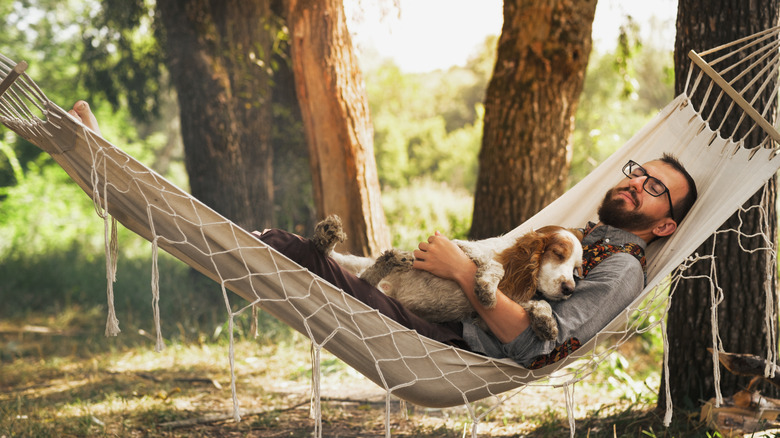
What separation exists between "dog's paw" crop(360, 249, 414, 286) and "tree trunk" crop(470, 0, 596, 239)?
167cm

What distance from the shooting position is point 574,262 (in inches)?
68.7

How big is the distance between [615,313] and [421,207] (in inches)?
243

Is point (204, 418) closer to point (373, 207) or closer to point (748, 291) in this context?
point (373, 207)

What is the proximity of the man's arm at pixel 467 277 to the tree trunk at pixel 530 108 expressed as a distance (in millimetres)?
1708

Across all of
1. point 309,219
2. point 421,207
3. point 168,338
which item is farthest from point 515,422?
point 421,207

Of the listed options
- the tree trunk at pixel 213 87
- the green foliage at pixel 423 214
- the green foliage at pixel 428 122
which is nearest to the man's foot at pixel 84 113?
the tree trunk at pixel 213 87

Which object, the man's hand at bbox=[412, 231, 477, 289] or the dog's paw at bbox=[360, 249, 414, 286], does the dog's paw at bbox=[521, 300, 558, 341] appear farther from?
the dog's paw at bbox=[360, 249, 414, 286]

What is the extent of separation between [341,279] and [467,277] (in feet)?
1.13

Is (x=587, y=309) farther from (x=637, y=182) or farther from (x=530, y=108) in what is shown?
(x=530, y=108)

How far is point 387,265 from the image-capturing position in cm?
185

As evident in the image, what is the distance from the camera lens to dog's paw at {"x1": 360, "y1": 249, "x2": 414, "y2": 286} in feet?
6.01

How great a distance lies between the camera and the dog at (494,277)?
166 cm

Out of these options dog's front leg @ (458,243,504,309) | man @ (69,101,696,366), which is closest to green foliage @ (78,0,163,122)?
man @ (69,101,696,366)

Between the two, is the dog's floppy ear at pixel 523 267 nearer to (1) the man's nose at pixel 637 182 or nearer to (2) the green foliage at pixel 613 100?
(1) the man's nose at pixel 637 182
